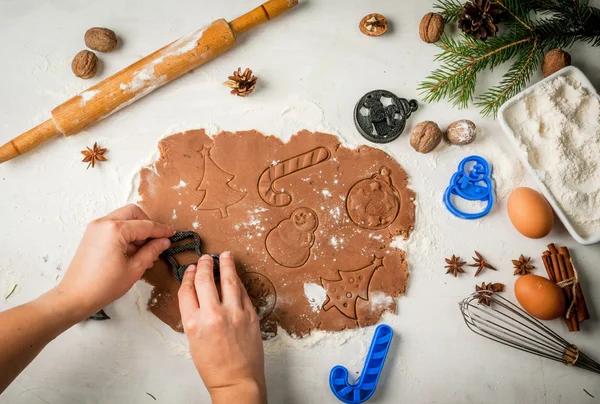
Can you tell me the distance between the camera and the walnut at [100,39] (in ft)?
4.75

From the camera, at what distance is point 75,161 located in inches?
57.4

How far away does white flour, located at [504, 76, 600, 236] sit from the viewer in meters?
1.43

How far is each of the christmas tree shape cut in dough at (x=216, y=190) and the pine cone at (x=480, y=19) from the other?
843mm

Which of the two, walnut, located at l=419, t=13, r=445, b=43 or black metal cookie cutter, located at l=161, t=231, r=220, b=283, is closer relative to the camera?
black metal cookie cutter, located at l=161, t=231, r=220, b=283

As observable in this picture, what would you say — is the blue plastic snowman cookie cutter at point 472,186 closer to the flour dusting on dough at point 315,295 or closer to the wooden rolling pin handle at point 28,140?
the flour dusting on dough at point 315,295

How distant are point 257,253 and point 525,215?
31.7 inches

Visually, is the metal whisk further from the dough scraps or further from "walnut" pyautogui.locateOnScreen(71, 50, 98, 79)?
"walnut" pyautogui.locateOnScreen(71, 50, 98, 79)

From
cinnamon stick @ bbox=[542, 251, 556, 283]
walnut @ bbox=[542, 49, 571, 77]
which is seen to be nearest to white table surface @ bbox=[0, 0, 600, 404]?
cinnamon stick @ bbox=[542, 251, 556, 283]

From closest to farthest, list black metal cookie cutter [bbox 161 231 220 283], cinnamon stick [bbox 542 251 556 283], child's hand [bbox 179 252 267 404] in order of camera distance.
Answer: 1. child's hand [bbox 179 252 267 404]
2. black metal cookie cutter [bbox 161 231 220 283]
3. cinnamon stick [bbox 542 251 556 283]

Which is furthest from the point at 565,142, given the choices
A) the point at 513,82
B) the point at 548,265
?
the point at 548,265

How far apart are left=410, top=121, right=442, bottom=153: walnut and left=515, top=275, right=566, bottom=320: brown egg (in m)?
0.49

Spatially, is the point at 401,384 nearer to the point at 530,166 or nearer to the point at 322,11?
the point at 530,166

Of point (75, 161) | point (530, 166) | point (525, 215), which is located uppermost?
point (75, 161)

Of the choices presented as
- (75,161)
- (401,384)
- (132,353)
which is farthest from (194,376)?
(75,161)
